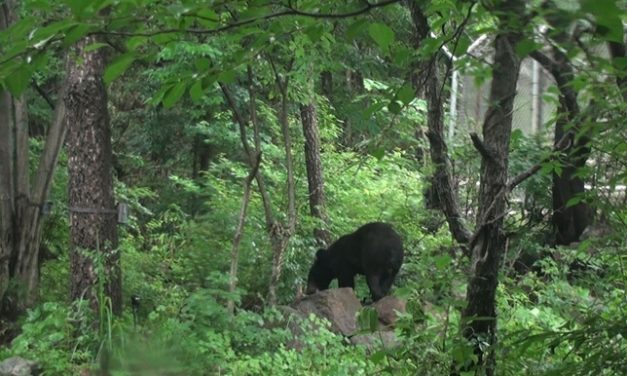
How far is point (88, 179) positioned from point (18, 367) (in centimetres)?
290

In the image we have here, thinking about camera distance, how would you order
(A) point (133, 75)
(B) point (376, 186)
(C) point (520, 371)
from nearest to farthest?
(C) point (520, 371)
(B) point (376, 186)
(A) point (133, 75)

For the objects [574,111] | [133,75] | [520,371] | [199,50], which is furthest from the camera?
[133,75]

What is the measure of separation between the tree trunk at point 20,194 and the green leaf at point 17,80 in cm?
754

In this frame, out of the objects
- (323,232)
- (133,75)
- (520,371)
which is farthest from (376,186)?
(520,371)

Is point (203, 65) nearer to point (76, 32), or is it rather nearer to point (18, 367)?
point (76, 32)

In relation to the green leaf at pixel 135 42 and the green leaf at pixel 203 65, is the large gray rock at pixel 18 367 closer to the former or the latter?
the green leaf at pixel 203 65

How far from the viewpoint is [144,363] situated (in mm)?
1946

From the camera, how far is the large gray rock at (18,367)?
641cm

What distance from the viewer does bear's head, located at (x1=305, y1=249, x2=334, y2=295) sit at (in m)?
11.8

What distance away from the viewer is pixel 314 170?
13172 millimetres

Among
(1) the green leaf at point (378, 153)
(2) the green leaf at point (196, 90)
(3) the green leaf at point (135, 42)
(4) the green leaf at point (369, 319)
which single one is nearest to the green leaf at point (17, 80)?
(3) the green leaf at point (135, 42)

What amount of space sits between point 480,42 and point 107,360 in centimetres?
277

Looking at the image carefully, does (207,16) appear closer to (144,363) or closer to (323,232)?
(144,363)

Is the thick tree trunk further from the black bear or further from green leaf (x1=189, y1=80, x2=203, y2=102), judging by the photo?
green leaf (x1=189, y1=80, x2=203, y2=102)
